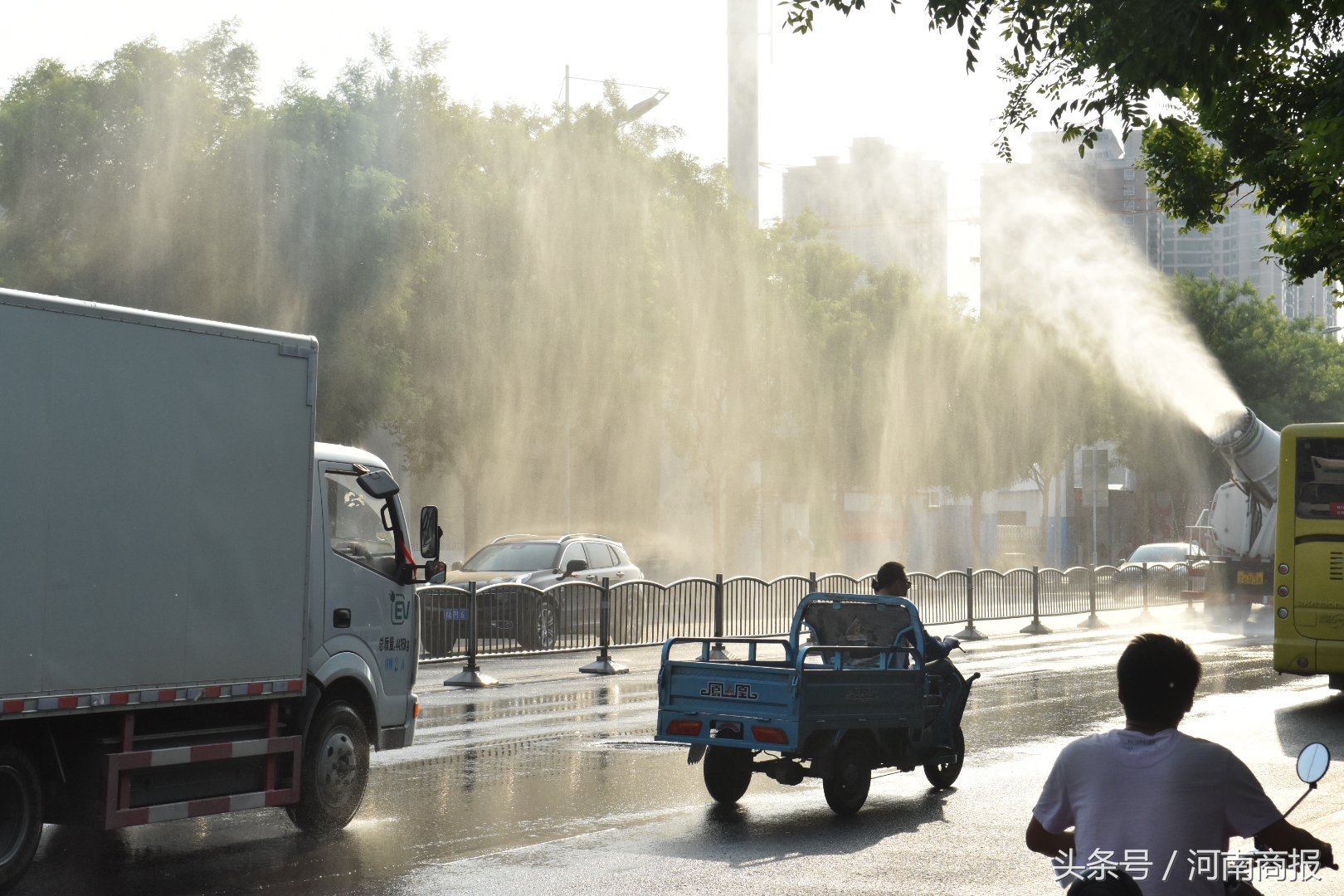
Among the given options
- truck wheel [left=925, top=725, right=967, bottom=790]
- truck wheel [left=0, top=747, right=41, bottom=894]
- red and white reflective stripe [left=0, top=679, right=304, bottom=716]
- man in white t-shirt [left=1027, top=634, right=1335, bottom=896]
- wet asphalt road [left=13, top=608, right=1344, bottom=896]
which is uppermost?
man in white t-shirt [left=1027, top=634, right=1335, bottom=896]

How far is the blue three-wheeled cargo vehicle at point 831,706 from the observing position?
9023 mm

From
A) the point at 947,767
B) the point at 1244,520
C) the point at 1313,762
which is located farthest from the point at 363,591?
the point at 1244,520

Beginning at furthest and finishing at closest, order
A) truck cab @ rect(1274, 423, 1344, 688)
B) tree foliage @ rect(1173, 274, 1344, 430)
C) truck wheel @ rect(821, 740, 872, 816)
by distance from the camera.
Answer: tree foliage @ rect(1173, 274, 1344, 430)
truck cab @ rect(1274, 423, 1344, 688)
truck wheel @ rect(821, 740, 872, 816)

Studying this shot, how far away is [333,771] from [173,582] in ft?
5.70

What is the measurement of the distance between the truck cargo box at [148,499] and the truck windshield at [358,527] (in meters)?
0.51

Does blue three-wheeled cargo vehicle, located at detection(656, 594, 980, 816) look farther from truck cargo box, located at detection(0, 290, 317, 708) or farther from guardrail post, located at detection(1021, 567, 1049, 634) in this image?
guardrail post, located at detection(1021, 567, 1049, 634)

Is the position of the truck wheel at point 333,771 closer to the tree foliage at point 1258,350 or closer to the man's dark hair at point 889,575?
the man's dark hair at point 889,575

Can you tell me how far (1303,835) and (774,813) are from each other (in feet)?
20.3

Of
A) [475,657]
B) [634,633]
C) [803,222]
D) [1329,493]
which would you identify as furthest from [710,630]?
[803,222]

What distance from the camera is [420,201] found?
30594mm

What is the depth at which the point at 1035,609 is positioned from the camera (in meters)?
28.1

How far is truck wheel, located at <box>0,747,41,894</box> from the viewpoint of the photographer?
677 centimetres

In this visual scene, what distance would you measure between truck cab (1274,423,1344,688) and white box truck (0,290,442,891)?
10429 millimetres

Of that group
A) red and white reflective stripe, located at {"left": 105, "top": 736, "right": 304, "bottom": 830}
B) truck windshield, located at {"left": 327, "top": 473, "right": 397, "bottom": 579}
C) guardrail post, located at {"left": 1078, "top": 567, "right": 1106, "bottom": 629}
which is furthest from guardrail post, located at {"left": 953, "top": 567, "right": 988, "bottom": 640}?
red and white reflective stripe, located at {"left": 105, "top": 736, "right": 304, "bottom": 830}
